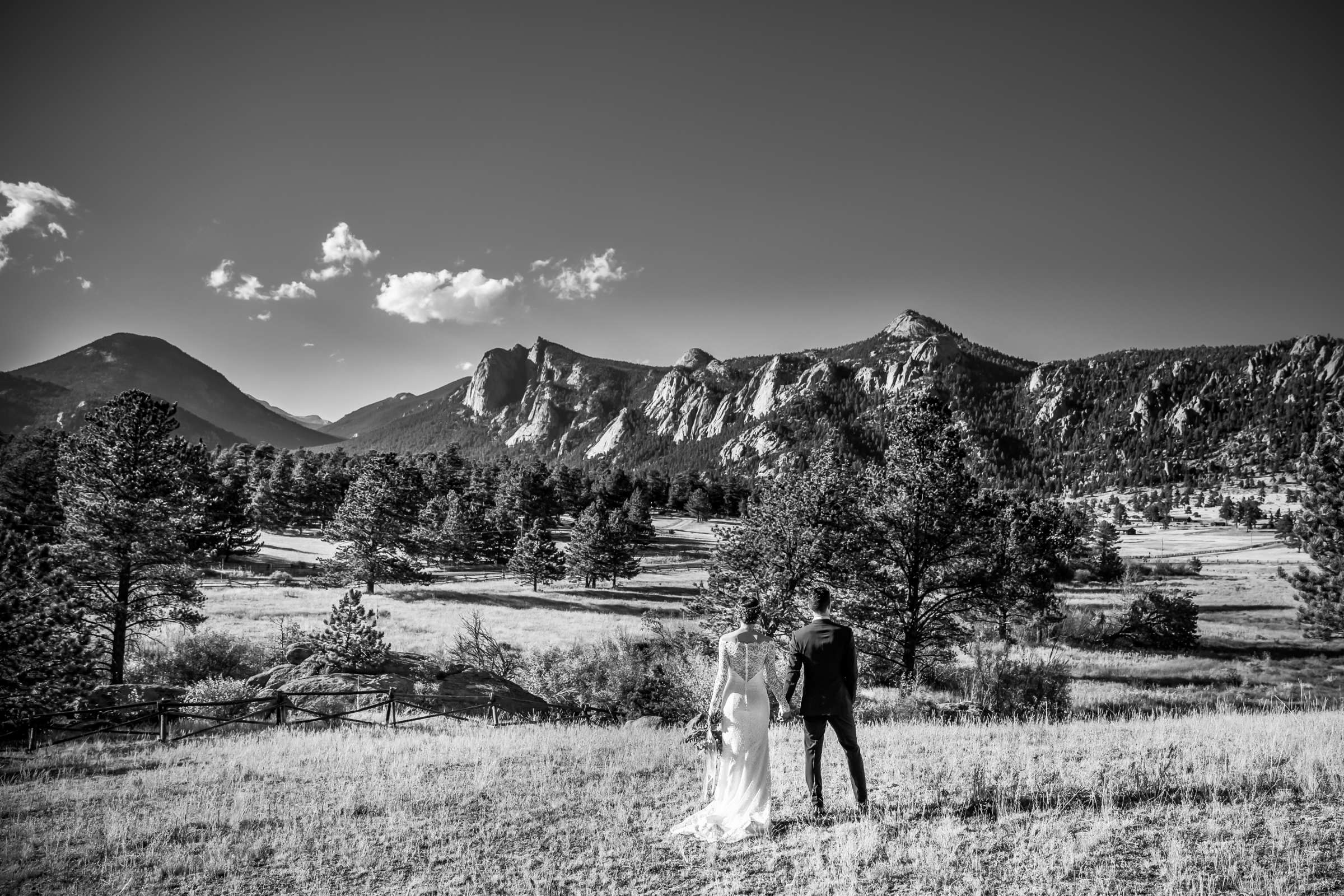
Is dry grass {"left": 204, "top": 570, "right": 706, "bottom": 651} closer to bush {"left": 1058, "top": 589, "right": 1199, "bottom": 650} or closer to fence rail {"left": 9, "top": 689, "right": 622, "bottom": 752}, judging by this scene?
fence rail {"left": 9, "top": 689, "right": 622, "bottom": 752}

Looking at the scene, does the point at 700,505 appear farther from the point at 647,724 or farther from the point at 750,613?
the point at 750,613

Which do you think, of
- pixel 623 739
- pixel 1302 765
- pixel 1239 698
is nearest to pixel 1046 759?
pixel 1302 765

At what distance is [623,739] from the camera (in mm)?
12023

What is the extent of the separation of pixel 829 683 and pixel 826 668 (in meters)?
0.17

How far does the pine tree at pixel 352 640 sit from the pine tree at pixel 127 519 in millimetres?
7406

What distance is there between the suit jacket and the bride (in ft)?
1.03

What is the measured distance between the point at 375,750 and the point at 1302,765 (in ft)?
45.3

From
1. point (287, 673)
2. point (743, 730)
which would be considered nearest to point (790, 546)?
point (743, 730)

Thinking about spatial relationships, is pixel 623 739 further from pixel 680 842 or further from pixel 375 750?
pixel 680 842

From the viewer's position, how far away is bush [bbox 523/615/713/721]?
19422mm

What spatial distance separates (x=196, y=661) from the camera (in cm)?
2408

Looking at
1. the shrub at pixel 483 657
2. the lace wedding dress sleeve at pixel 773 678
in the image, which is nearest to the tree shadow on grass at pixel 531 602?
the shrub at pixel 483 657

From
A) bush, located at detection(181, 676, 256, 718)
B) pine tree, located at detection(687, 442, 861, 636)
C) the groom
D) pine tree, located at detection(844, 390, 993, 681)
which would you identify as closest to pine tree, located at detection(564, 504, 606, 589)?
pine tree, located at detection(687, 442, 861, 636)

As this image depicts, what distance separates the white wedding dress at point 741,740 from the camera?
6.64 m
